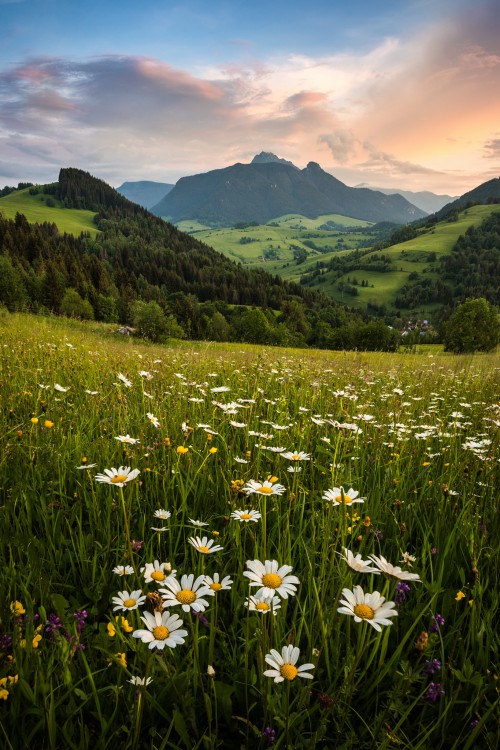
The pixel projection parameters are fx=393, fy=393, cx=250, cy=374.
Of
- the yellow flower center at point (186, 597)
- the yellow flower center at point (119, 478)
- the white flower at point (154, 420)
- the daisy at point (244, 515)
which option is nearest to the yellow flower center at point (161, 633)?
the yellow flower center at point (186, 597)

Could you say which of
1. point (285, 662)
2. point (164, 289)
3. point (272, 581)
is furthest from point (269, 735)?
point (164, 289)

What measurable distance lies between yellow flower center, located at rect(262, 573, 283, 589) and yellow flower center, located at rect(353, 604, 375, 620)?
25 centimetres

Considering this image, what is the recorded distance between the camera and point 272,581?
128 cm

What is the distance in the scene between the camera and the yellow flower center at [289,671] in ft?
3.51

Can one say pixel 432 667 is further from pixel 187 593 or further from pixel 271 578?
pixel 187 593

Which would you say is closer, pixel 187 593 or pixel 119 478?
pixel 187 593

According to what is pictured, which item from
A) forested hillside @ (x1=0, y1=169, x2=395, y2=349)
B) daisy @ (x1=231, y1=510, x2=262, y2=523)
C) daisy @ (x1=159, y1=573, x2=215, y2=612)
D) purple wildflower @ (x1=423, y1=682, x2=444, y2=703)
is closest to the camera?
daisy @ (x1=159, y1=573, x2=215, y2=612)

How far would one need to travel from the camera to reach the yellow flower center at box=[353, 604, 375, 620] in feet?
3.65

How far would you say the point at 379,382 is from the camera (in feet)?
24.7

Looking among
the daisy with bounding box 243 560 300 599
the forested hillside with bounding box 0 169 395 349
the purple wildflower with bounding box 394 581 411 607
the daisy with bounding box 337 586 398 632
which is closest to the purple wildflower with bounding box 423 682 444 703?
the purple wildflower with bounding box 394 581 411 607

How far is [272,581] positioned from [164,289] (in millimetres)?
132996

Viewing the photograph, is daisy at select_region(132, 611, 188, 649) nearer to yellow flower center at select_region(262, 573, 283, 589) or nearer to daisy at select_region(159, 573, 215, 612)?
daisy at select_region(159, 573, 215, 612)

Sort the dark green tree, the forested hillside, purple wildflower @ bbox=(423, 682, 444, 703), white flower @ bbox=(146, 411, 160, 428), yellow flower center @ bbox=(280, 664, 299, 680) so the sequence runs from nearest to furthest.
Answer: yellow flower center @ bbox=(280, 664, 299, 680) < purple wildflower @ bbox=(423, 682, 444, 703) < white flower @ bbox=(146, 411, 160, 428) < the dark green tree < the forested hillside

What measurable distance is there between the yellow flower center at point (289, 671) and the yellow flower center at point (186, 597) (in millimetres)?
339
